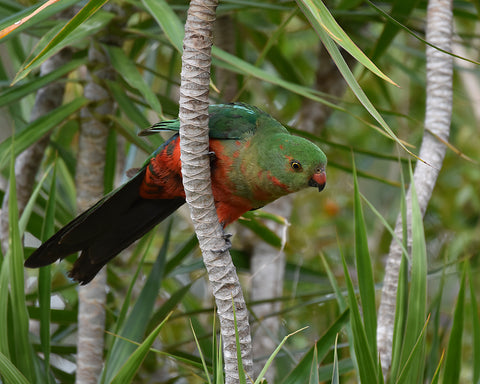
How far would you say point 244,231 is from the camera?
10.6 ft

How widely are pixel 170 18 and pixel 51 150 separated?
4.50ft

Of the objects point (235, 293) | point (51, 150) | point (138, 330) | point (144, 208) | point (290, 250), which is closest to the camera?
point (235, 293)

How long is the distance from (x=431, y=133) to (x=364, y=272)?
0.73 metres

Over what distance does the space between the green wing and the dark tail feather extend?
0.29 m

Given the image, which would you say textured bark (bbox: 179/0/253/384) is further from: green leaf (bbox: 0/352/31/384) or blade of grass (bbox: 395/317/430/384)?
green leaf (bbox: 0/352/31/384)

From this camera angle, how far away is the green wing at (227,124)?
207cm

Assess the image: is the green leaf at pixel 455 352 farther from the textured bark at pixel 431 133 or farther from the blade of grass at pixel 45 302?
the blade of grass at pixel 45 302

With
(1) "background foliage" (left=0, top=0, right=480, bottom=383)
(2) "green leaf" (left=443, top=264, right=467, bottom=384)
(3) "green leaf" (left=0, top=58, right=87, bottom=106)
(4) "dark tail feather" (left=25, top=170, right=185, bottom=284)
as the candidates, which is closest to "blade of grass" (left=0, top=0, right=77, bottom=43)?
(1) "background foliage" (left=0, top=0, right=480, bottom=383)

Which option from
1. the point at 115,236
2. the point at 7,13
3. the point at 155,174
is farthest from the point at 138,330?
the point at 7,13

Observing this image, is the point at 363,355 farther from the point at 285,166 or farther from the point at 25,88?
the point at 25,88

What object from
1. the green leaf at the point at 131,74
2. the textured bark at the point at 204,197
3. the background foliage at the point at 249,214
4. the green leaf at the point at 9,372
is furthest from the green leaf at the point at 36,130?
the textured bark at the point at 204,197

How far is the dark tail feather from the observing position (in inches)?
81.7

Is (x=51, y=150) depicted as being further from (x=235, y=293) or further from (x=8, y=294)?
(x=235, y=293)

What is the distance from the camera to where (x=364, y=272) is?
1.81m
